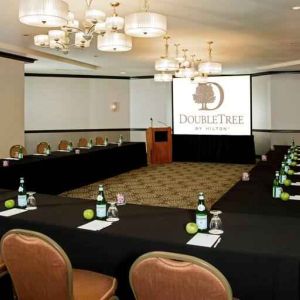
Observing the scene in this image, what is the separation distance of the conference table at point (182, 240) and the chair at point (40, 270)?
0.33 meters

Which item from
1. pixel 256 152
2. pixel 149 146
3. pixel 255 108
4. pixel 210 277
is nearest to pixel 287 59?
pixel 255 108

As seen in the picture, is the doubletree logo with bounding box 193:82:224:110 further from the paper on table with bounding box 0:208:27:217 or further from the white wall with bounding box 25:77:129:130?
the paper on table with bounding box 0:208:27:217

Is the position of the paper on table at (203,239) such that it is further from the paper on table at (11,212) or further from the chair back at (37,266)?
the paper on table at (11,212)

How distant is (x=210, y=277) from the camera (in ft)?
5.41

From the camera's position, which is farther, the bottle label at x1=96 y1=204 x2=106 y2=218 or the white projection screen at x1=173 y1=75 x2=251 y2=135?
the white projection screen at x1=173 y1=75 x2=251 y2=135

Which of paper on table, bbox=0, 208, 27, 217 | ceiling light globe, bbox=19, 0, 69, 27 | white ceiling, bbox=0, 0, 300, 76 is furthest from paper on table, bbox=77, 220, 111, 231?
white ceiling, bbox=0, 0, 300, 76

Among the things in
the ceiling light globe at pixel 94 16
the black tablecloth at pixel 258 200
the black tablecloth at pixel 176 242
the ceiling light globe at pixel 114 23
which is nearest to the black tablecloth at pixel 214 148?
the black tablecloth at pixel 258 200

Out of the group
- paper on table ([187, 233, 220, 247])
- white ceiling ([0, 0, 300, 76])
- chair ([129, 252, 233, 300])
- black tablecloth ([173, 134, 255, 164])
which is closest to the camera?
chair ([129, 252, 233, 300])

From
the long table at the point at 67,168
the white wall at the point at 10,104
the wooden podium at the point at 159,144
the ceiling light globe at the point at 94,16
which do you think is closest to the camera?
the ceiling light globe at the point at 94,16

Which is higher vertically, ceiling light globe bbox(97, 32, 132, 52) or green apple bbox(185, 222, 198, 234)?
ceiling light globe bbox(97, 32, 132, 52)

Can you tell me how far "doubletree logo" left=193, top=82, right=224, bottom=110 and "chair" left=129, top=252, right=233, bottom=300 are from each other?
11.3 m

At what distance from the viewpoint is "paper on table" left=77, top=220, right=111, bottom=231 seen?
266 centimetres

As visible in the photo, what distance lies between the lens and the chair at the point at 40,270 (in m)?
1.97

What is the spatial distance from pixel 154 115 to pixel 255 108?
10.9ft
